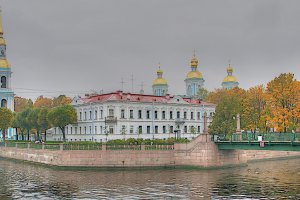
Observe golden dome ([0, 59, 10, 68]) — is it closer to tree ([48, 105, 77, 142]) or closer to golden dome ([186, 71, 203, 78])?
tree ([48, 105, 77, 142])

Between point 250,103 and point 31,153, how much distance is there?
5061 centimetres

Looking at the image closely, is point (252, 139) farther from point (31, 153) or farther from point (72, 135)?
point (72, 135)

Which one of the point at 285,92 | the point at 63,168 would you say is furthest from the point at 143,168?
the point at 285,92

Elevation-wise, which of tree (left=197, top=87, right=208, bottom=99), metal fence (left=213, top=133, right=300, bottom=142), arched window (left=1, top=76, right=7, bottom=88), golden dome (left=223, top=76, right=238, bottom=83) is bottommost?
metal fence (left=213, top=133, right=300, bottom=142)

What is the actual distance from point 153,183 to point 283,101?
125 feet

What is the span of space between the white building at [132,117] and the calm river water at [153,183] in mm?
28326

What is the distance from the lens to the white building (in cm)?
10381

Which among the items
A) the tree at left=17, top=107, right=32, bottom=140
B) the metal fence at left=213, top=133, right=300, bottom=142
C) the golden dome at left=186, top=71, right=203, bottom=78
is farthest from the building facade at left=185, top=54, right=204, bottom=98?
the metal fence at left=213, top=133, right=300, bottom=142

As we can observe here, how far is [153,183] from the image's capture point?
58281mm

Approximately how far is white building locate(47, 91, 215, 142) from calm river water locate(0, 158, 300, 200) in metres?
28.3

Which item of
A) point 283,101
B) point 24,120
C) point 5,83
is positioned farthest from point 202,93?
point 283,101

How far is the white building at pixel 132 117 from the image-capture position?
4087 inches

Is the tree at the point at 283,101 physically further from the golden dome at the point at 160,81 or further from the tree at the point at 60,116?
the golden dome at the point at 160,81

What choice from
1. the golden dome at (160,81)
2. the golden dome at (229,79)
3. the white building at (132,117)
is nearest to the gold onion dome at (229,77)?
the golden dome at (229,79)
